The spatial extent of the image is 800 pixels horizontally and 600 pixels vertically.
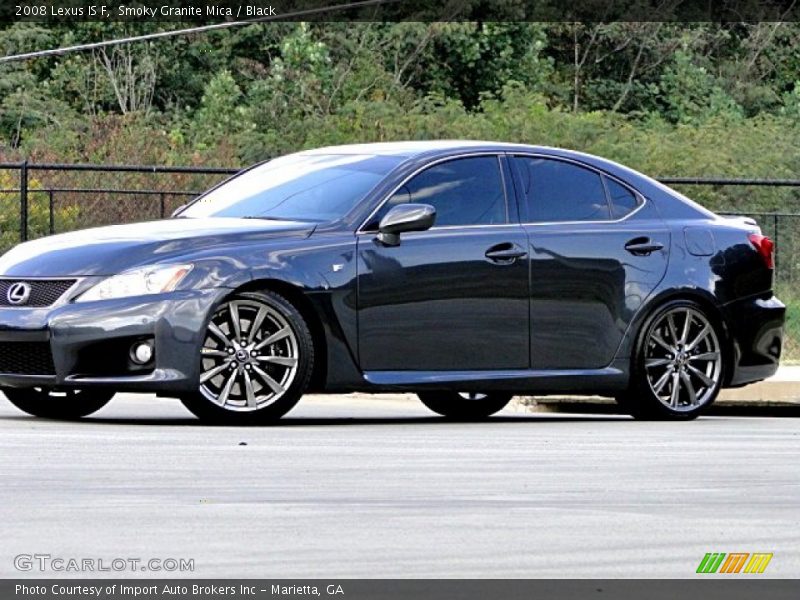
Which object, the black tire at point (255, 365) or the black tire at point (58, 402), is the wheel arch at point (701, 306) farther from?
the black tire at point (58, 402)

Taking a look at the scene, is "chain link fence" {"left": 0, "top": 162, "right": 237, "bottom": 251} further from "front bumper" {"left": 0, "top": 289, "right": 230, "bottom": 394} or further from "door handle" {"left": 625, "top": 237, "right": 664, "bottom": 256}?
"front bumper" {"left": 0, "top": 289, "right": 230, "bottom": 394}

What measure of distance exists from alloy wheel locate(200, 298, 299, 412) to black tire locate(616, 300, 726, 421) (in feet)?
7.57

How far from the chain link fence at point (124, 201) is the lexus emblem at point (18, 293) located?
29.5 ft

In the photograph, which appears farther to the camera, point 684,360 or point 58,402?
point 684,360

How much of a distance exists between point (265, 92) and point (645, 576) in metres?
39.5

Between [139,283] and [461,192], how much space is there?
6.84 feet

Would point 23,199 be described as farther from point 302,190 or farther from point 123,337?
point 123,337

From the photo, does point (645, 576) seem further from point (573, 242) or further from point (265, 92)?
point (265, 92)

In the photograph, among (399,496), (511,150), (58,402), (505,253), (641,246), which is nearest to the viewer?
(399,496)

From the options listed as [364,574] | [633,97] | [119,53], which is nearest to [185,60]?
[119,53]

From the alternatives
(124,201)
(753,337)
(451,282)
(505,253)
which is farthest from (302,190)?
(124,201)

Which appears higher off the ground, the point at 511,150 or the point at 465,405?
the point at 511,150

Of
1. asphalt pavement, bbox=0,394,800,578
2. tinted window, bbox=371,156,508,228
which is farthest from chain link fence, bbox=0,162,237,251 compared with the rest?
asphalt pavement, bbox=0,394,800,578

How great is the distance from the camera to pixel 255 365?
13430 millimetres
